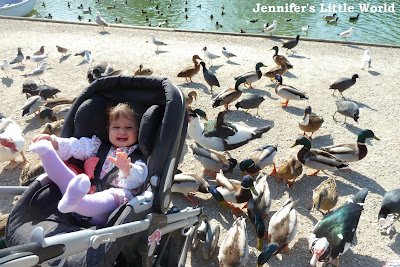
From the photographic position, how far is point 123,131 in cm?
303

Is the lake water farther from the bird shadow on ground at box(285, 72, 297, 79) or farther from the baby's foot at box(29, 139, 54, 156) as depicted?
the baby's foot at box(29, 139, 54, 156)

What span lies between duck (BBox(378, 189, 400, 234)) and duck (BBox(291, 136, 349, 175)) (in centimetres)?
89

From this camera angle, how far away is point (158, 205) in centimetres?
258

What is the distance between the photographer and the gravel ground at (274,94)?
4.41 metres

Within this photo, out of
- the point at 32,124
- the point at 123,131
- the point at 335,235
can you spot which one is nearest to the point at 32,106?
the point at 32,124

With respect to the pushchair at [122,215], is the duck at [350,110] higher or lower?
lower

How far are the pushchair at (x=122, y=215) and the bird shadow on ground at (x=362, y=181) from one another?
2.81m

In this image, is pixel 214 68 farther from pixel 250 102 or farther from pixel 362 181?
pixel 362 181

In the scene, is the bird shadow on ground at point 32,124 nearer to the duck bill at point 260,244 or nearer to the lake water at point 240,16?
the duck bill at point 260,244

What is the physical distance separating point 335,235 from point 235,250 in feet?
3.84

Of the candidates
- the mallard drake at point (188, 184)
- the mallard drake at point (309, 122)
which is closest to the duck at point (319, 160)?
the mallard drake at point (309, 122)

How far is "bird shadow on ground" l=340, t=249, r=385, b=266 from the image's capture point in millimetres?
3804

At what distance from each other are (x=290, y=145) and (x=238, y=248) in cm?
324

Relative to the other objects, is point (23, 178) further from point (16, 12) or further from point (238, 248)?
point (16, 12)
